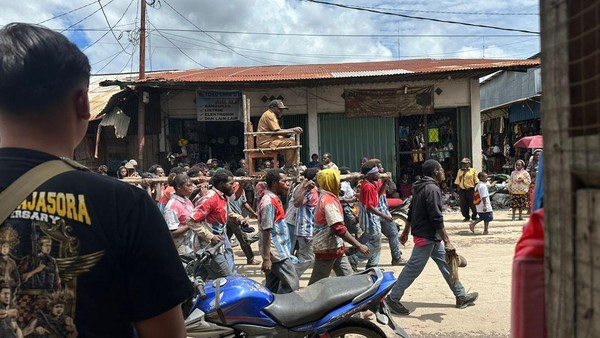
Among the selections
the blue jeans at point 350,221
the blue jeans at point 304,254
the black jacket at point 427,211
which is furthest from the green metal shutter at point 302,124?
the black jacket at point 427,211

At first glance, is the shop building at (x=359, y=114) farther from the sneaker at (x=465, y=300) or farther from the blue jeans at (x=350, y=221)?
the sneaker at (x=465, y=300)

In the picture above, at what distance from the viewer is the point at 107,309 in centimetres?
113

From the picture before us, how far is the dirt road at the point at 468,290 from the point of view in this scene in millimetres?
4492

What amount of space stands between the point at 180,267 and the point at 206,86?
11.2 metres

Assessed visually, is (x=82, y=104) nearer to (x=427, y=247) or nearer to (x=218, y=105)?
(x=427, y=247)

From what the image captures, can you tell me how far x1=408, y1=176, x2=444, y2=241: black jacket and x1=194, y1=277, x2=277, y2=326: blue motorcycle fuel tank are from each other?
253 centimetres

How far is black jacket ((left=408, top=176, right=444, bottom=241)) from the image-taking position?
496cm

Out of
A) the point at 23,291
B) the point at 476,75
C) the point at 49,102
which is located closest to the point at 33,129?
the point at 49,102

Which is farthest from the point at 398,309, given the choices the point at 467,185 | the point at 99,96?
the point at 99,96

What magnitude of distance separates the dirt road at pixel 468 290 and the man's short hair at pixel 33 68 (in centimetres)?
402

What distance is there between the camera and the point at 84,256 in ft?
3.61

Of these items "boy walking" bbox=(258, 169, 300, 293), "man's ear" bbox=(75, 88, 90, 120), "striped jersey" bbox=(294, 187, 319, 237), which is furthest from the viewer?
"striped jersey" bbox=(294, 187, 319, 237)

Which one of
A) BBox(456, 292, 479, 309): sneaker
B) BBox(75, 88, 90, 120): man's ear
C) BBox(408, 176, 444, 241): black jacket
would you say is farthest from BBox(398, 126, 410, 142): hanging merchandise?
BBox(75, 88, 90, 120): man's ear

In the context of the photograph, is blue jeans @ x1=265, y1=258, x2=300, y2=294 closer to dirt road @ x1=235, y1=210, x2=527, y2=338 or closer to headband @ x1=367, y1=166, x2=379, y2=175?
dirt road @ x1=235, y1=210, x2=527, y2=338
